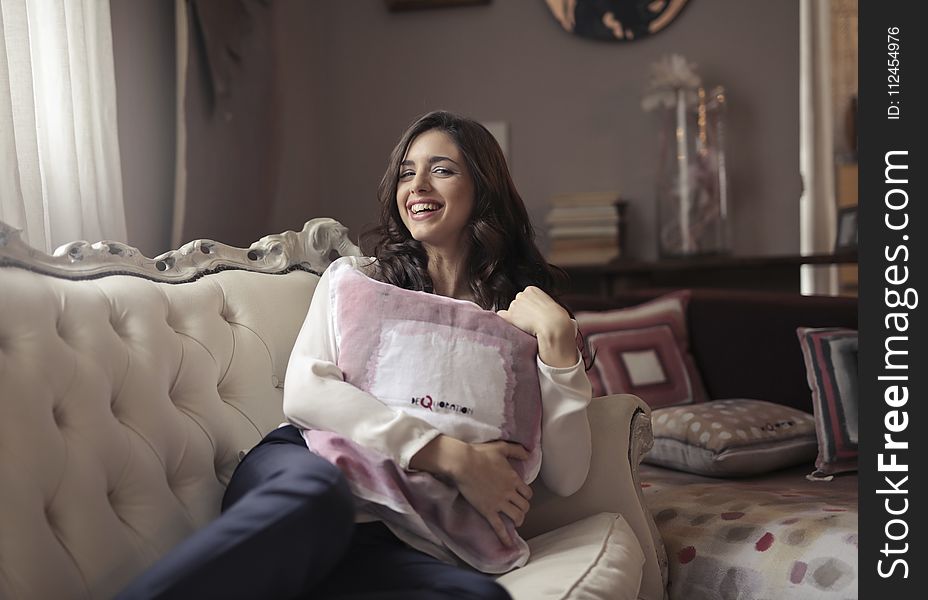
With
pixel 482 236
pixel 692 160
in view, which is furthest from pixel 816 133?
pixel 482 236

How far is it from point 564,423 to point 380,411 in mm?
298

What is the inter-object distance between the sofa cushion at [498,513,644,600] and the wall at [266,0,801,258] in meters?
2.05

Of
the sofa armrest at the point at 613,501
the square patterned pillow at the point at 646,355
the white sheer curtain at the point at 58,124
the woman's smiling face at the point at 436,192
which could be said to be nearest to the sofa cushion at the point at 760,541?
the sofa armrest at the point at 613,501

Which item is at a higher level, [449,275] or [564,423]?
[449,275]

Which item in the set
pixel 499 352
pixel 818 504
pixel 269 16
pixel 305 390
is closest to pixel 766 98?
pixel 269 16

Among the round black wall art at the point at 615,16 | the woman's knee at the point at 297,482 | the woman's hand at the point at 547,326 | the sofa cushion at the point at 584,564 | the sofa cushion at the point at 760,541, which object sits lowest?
the sofa cushion at the point at 760,541

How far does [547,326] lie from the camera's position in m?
1.44

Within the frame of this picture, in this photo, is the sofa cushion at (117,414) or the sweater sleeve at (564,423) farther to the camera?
the sweater sleeve at (564,423)

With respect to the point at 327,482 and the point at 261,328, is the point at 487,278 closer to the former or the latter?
the point at 261,328

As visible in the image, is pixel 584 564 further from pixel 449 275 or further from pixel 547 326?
pixel 449 275

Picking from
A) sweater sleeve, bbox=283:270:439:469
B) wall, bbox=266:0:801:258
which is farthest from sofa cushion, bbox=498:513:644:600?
wall, bbox=266:0:801:258

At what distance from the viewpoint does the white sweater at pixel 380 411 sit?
1290mm

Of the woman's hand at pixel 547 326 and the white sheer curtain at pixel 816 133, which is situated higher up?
the white sheer curtain at pixel 816 133

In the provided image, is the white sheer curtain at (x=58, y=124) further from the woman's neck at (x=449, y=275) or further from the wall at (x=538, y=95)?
the wall at (x=538, y=95)
